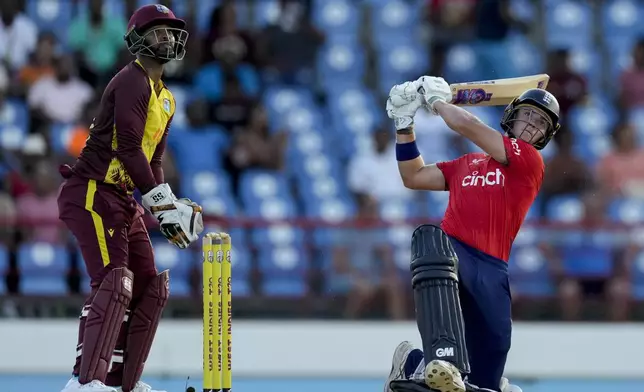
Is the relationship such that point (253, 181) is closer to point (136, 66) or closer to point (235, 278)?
point (235, 278)

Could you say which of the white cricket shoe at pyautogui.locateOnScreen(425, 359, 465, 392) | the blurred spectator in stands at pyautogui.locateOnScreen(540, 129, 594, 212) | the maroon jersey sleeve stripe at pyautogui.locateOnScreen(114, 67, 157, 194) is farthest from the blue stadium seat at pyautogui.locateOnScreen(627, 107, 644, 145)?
the white cricket shoe at pyautogui.locateOnScreen(425, 359, 465, 392)

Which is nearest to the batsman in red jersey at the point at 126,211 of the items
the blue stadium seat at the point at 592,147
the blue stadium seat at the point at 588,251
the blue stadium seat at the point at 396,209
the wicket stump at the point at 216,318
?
the wicket stump at the point at 216,318

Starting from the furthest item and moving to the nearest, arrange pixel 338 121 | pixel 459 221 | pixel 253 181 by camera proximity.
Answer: pixel 338 121
pixel 253 181
pixel 459 221

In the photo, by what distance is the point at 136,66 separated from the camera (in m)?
6.52

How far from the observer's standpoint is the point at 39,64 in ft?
40.0

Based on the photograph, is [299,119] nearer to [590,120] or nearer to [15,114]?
[15,114]

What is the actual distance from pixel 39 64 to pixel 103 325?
630 centimetres

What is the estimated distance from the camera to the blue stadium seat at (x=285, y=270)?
10.1 m

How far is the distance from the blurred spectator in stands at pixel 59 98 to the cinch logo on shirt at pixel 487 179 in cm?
608

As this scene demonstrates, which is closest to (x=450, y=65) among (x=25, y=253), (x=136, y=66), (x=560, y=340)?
(x=560, y=340)

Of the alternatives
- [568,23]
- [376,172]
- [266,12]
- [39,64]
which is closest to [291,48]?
[266,12]

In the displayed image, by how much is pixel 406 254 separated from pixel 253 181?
1.83 meters

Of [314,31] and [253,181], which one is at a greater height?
[314,31]

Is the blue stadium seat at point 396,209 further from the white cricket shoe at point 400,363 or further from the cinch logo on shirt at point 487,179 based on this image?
the cinch logo on shirt at point 487,179
